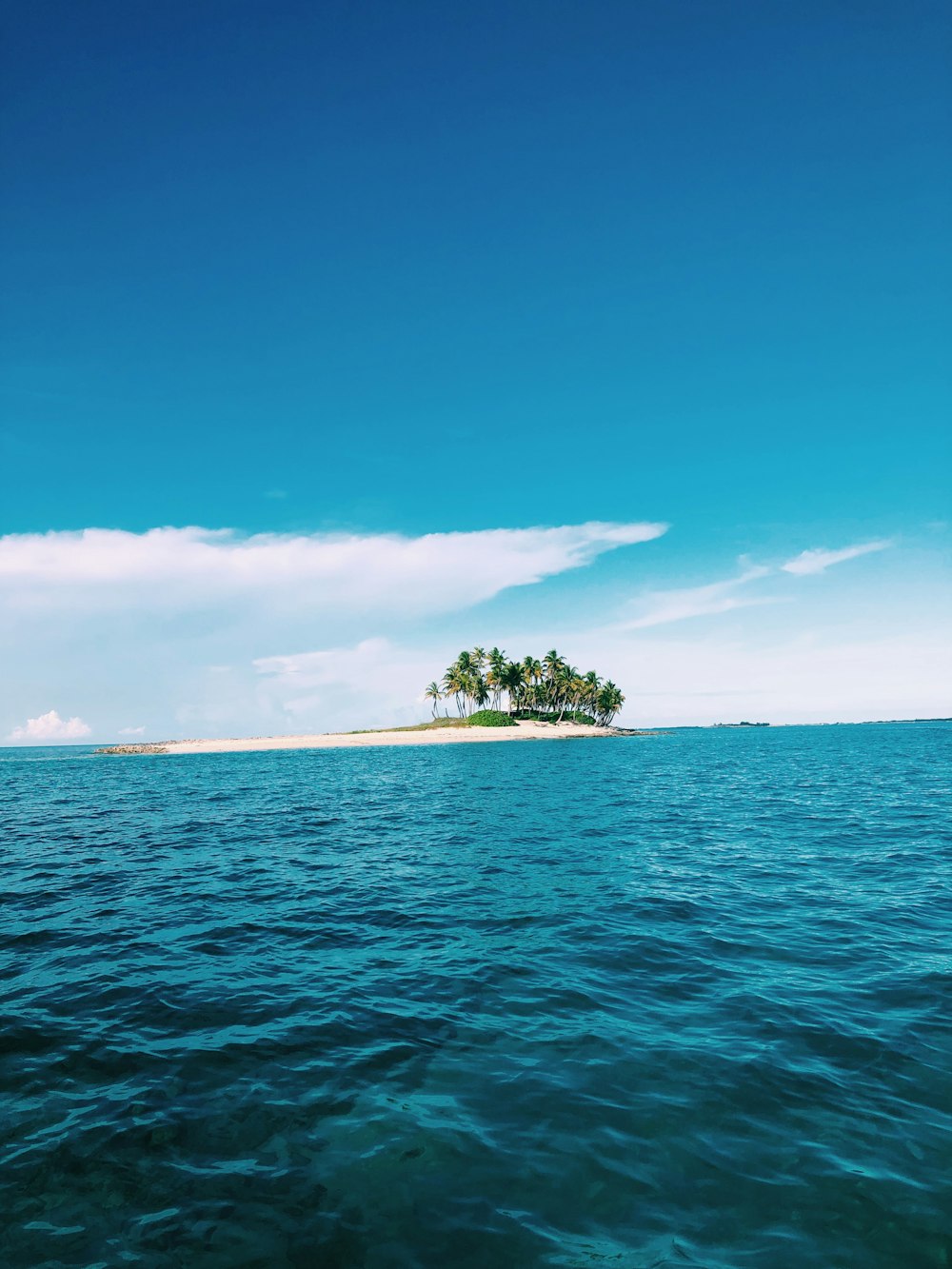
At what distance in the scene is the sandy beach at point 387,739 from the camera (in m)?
140

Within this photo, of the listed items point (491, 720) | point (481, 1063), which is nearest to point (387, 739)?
point (491, 720)

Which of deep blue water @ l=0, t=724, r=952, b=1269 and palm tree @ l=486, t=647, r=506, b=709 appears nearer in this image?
deep blue water @ l=0, t=724, r=952, b=1269

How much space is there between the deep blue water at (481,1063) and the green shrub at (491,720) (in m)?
135

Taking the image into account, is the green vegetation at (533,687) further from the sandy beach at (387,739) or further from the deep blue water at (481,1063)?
the deep blue water at (481,1063)

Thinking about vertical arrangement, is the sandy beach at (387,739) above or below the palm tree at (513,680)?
below

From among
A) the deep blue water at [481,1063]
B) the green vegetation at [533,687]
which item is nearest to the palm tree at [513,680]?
the green vegetation at [533,687]

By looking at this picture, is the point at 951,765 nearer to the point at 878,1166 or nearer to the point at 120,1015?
the point at 878,1166

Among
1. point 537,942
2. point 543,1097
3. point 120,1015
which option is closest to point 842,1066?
point 543,1097

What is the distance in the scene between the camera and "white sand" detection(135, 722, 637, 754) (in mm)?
139625

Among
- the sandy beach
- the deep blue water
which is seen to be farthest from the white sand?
the deep blue water

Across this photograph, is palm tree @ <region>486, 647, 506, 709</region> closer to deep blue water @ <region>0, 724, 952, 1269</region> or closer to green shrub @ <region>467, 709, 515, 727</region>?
green shrub @ <region>467, 709, 515, 727</region>

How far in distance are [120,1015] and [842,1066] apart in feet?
39.9

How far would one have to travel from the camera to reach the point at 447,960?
45.8 ft

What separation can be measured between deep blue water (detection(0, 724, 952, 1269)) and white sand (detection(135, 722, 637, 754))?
11659 cm
